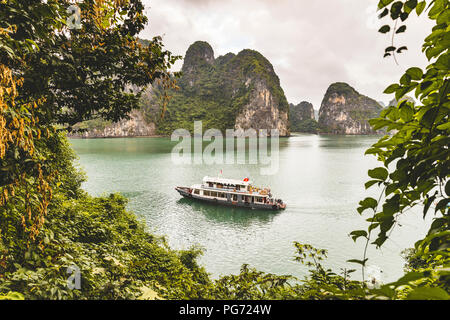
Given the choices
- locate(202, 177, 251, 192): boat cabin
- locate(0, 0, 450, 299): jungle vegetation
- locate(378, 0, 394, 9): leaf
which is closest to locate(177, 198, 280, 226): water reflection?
locate(202, 177, 251, 192): boat cabin

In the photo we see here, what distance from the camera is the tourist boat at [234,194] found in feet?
104

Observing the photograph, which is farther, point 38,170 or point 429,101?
point 38,170

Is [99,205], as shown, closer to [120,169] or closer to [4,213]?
[4,213]

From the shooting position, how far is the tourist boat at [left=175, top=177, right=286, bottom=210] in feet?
104

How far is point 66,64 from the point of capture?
3486 millimetres

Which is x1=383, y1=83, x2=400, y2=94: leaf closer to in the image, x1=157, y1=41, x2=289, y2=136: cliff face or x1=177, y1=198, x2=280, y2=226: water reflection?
x1=177, y1=198, x2=280, y2=226: water reflection

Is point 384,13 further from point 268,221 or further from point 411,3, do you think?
point 268,221

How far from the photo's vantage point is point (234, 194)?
3312cm

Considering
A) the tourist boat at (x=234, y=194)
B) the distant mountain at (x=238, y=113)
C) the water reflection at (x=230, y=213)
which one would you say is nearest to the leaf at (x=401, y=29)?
the water reflection at (x=230, y=213)

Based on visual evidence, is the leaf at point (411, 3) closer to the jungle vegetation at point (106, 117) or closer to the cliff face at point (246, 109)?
the jungle vegetation at point (106, 117)

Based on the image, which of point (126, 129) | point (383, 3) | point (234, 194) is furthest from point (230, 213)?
point (126, 129)

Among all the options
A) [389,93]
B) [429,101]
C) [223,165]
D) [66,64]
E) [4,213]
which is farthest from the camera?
[223,165]

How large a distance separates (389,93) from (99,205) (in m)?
14.6
